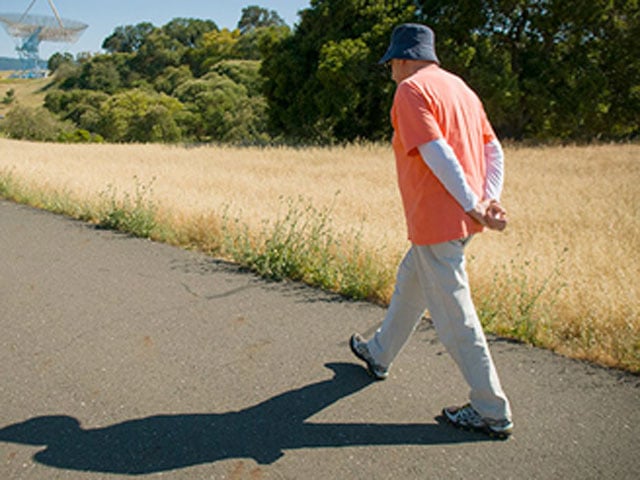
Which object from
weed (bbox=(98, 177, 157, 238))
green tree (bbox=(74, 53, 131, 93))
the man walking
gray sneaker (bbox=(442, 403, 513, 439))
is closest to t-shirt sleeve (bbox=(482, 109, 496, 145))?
the man walking

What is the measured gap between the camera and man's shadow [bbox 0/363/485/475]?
9.08 ft

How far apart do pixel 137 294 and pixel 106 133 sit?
6052 centimetres

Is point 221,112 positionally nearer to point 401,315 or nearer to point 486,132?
point 401,315

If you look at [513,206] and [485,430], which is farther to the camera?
[513,206]

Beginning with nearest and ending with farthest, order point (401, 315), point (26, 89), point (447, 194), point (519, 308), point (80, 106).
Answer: point (447, 194)
point (401, 315)
point (519, 308)
point (80, 106)
point (26, 89)

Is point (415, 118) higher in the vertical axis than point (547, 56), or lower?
lower

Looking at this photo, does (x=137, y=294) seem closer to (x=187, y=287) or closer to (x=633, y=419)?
(x=187, y=287)

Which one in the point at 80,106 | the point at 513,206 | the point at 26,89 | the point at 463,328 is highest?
the point at 26,89

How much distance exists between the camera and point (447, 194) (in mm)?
2816

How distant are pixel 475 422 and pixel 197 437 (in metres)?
1.47

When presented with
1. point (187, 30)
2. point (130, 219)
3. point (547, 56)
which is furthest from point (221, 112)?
point (187, 30)

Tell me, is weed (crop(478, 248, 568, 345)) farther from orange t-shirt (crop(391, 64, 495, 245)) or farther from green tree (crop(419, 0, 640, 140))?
green tree (crop(419, 0, 640, 140))

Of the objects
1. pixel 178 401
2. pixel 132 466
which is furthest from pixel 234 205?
pixel 132 466

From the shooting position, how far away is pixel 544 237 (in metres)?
7.72
